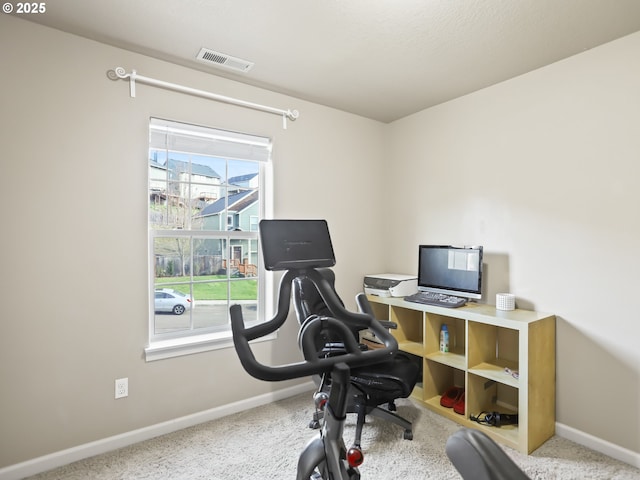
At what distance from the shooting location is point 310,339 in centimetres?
129

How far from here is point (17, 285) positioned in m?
1.96

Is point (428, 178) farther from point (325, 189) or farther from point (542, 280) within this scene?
point (542, 280)

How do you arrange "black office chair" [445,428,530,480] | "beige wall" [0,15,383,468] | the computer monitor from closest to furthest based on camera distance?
"black office chair" [445,428,530,480], the computer monitor, "beige wall" [0,15,383,468]

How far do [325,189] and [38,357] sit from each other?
2321mm

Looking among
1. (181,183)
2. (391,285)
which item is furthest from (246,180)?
(391,285)

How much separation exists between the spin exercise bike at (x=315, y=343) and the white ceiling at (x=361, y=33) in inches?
45.9

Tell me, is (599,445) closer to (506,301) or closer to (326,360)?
(506,301)

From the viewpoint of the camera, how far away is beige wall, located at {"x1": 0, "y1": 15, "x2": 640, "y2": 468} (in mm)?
1979

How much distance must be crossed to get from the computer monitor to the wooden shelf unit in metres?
1.35

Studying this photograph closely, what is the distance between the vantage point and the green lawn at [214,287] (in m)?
2.58

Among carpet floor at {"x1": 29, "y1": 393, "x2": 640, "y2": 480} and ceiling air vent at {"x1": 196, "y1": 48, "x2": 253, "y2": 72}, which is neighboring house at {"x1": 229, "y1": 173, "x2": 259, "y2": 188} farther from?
carpet floor at {"x1": 29, "y1": 393, "x2": 640, "y2": 480}

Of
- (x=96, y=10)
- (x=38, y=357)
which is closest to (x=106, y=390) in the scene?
(x=38, y=357)

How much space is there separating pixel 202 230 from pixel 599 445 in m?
2.97

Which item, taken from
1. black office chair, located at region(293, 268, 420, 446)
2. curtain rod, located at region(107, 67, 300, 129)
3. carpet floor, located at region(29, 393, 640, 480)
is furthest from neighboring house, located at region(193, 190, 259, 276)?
carpet floor, located at region(29, 393, 640, 480)
